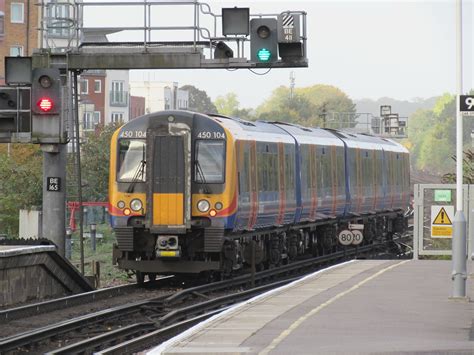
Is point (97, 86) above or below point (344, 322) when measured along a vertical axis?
above

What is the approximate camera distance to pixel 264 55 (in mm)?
26297

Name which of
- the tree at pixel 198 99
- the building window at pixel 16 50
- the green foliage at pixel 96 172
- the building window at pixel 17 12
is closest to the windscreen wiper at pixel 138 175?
the green foliage at pixel 96 172

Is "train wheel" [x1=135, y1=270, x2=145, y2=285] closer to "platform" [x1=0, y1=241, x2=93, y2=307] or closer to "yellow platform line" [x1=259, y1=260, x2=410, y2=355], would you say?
"platform" [x1=0, y1=241, x2=93, y2=307]

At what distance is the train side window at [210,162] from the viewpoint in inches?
1021

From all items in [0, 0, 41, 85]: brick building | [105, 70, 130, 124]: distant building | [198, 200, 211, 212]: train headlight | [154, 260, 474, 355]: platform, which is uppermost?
[0, 0, 41, 85]: brick building

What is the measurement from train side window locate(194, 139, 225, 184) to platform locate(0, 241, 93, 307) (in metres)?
3.05

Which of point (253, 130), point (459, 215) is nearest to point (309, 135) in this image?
point (253, 130)

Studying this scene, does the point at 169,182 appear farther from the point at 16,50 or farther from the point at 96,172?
the point at 16,50

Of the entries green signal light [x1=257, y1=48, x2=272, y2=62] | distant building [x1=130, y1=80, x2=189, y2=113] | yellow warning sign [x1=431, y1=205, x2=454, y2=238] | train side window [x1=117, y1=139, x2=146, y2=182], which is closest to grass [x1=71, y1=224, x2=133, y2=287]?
train side window [x1=117, y1=139, x2=146, y2=182]

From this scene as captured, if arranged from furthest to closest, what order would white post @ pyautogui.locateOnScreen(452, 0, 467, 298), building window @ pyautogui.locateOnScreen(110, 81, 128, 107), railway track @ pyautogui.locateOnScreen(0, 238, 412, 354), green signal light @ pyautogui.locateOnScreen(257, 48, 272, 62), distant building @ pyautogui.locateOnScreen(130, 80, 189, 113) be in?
distant building @ pyautogui.locateOnScreen(130, 80, 189, 113) → building window @ pyautogui.locateOnScreen(110, 81, 128, 107) → green signal light @ pyautogui.locateOnScreen(257, 48, 272, 62) → white post @ pyautogui.locateOnScreen(452, 0, 467, 298) → railway track @ pyautogui.locateOnScreen(0, 238, 412, 354)

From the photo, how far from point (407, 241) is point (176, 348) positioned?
3383 centimetres

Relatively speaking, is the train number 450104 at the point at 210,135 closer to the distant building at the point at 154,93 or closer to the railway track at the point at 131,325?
the railway track at the point at 131,325

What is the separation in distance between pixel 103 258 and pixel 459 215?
22.7m

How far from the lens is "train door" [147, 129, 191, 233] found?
25.8m
